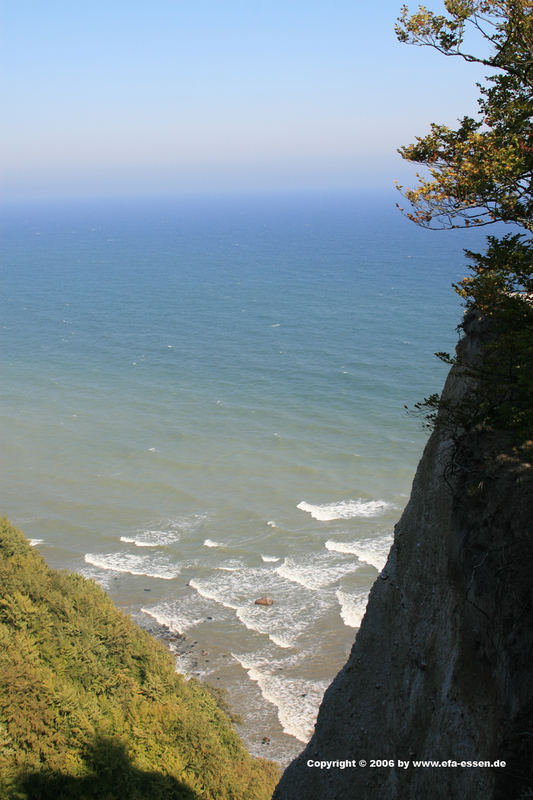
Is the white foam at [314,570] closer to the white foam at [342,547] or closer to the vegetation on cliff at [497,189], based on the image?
the white foam at [342,547]

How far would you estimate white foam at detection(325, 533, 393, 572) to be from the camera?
40.1 m

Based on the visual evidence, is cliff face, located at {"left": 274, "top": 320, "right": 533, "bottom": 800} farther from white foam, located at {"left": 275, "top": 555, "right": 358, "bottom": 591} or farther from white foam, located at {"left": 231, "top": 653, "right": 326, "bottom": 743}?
white foam, located at {"left": 275, "top": 555, "right": 358, "bottom": 591}

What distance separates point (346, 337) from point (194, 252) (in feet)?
354

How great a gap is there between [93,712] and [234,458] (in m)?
36.1

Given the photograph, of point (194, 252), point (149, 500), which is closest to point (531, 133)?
point (149, 500)

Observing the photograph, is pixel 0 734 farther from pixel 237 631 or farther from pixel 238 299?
pixel 238 299

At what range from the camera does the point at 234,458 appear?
5622 centimetres

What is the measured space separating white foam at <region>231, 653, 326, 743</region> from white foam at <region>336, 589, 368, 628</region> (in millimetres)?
4890

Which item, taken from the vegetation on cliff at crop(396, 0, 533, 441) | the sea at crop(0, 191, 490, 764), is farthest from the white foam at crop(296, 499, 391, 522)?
A: the vegetation on cliff at crop(396, 0, 533, 441)

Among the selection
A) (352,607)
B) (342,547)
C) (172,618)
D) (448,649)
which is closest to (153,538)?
(172,618)

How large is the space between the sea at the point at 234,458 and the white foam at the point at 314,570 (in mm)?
133

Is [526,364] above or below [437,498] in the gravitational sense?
above

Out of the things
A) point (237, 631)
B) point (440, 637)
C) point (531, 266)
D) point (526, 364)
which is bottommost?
point (237, 631)

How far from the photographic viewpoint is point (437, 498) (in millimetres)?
14422
